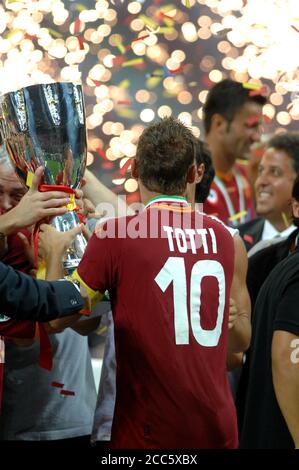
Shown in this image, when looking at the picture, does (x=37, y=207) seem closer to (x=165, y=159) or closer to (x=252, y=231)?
(x=165, y=159)

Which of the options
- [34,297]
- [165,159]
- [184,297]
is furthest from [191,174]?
[34,297]

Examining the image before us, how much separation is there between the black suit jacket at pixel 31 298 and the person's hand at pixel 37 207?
479 mm

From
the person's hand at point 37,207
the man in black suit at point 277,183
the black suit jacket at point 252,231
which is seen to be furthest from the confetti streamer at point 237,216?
the person's hand at point 37,207

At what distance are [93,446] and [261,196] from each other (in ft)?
8.77

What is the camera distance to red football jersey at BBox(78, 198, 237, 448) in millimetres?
3199

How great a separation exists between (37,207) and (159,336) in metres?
0.61

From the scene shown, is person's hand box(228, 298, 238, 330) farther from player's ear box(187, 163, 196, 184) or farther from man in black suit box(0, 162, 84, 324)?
man in black suit box(0, 162, 84, 324)

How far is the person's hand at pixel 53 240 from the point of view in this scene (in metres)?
3.29

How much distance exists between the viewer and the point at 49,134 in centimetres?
340

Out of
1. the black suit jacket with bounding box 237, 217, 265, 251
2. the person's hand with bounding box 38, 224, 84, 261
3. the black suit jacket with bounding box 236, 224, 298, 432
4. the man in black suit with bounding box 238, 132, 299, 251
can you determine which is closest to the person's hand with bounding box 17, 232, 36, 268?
the person's hand with bounding box 38, 224, 84, 261

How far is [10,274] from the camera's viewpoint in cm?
275

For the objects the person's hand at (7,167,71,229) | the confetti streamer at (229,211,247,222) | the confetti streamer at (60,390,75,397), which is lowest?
the confetti streamer at (60,390,75,397)

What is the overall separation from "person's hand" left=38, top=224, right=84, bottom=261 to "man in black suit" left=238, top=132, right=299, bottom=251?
8.87 feet

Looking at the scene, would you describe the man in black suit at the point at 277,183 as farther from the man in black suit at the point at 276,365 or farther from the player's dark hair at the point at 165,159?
the player's dark hair at the point at 165,159
